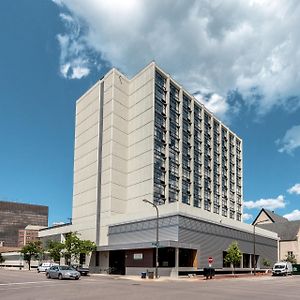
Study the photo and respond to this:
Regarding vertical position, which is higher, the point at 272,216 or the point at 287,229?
the point at 272,216

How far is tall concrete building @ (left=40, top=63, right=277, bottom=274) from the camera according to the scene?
62750 millimetres

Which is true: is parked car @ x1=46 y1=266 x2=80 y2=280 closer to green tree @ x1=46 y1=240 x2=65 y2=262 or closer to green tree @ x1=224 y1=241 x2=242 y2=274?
green tree @ x1=224 y1=241 x2=242 y2=274

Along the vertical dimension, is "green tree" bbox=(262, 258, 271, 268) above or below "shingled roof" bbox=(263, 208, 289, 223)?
below

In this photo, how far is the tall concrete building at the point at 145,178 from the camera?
62750mm

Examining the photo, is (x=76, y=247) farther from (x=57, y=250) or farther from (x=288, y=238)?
(x=288, y=238)

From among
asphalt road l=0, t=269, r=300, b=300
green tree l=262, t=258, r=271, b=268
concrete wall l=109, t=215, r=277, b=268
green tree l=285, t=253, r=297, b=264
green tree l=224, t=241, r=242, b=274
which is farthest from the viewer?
green tree l=285, t=253, r=297, b=264

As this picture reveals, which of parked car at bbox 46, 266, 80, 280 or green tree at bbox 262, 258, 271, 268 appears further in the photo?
green tree at bbox 262, 258, 271, 268

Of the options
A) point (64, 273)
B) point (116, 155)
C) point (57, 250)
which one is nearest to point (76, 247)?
point (57, 250)

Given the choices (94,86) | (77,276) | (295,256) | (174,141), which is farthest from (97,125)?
(295,256)

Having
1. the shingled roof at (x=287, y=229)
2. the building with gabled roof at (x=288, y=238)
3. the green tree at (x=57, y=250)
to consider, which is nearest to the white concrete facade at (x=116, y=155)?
the green tree at (x=57, y=250)

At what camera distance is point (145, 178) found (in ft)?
251

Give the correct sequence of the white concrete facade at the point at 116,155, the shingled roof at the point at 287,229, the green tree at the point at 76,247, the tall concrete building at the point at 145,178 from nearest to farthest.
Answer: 1. the tall concrete building at the point at 145,178
2. the green tree at the point at 76,247
3. the white concrete facade at the point at 116,155
4. the shingled roof at the point at 287,229

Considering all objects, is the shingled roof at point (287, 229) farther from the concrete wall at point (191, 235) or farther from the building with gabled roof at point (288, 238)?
the concrete wall at point (191, 235)

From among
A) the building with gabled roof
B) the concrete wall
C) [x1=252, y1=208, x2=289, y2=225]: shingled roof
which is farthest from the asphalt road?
[x1=252, y1=208, x2=289, y2=225]: shingled roof
